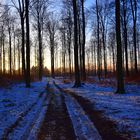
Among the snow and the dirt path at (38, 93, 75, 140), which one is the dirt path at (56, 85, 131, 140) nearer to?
the snow

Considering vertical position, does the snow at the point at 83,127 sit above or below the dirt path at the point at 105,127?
above

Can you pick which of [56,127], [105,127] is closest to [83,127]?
[105,127]

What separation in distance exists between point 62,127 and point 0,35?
1808 inches

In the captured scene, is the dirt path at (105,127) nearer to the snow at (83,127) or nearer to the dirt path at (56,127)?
the snow at (83,127)

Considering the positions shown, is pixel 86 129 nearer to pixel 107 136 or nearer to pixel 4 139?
pixel 107 136

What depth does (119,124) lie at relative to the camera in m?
8.14

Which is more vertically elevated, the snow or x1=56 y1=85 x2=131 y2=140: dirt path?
the snow

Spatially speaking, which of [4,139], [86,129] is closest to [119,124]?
[86,129]

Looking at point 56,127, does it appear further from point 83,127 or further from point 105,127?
point 105,127

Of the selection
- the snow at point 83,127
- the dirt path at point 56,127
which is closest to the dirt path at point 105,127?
the snow at point 83,127

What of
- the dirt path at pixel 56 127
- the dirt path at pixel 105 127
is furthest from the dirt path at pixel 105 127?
the dirt path at pixel 56 127

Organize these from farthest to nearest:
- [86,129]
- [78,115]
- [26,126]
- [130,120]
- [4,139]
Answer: [78,115] < [130,120] < [26,126] < [86,129] < [4,139]

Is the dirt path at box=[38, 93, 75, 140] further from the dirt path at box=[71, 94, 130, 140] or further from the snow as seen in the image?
the dirt path at box=[71, 94, 130, 140]

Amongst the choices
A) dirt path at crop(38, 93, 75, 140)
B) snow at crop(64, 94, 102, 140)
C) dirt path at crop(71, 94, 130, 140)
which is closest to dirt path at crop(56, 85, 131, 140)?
dirt path at crop(71, 94, 130, 140)
